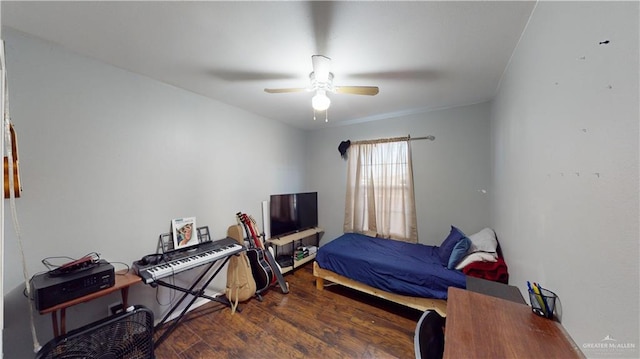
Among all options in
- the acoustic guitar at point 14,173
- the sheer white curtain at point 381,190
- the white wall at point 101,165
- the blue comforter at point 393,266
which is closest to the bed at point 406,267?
the blue comforter at point 393,266

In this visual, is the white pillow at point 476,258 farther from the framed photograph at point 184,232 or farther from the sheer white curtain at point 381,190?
the framed photograph at point 184,232

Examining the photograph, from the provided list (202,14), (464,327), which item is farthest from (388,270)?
(202,14)

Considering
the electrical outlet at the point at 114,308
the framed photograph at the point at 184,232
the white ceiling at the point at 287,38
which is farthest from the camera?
the framed photograph at the point at 184,232

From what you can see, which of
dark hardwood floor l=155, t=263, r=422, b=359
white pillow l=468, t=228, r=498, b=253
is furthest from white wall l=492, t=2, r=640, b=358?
dark hardwood floor l=155, t=263, r=422, b=359

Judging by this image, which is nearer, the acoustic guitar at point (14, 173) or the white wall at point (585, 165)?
the white wall at point (585, 165)

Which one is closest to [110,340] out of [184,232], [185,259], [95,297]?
[95,297]

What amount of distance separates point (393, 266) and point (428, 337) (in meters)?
1.26

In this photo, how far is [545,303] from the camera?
1.05 m

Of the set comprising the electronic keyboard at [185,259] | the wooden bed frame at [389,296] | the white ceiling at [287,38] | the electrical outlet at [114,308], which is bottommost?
the wooden bed frame at [389,296]

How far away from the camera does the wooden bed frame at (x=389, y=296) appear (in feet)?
6.81

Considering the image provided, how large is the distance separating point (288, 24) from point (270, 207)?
242cm

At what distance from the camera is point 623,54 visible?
659 mm

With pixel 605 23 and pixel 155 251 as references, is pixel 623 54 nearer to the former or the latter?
pixel 605 23

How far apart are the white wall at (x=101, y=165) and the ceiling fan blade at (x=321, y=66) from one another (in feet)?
5.34
